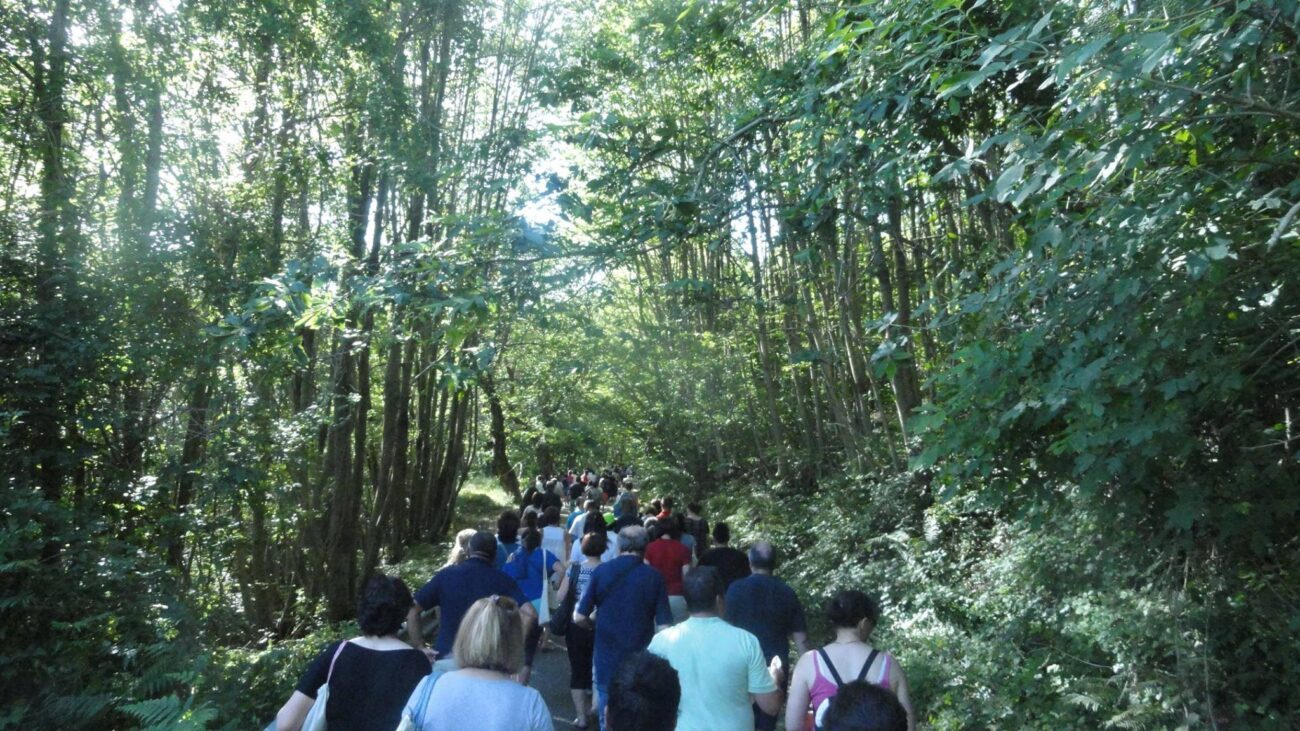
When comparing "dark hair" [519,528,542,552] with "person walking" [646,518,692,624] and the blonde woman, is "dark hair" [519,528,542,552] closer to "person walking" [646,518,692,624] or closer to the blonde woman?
"person walking" [646,518,692,624]

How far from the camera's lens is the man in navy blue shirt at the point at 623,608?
21.4 feet

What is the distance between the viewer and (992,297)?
6.03 m

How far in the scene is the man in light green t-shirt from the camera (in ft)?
15.2

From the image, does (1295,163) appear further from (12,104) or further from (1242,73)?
(12,104)

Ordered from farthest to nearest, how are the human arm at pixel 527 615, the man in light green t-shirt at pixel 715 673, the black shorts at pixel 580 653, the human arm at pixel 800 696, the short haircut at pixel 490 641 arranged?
1. the black shorts at pixel 580 653
2. the human arm at pixel 527 615
3. the man in light green t-shirt at pixel 715 673
4. the human arm at pixel 800 696
5. the short haircut at pixel 490 641

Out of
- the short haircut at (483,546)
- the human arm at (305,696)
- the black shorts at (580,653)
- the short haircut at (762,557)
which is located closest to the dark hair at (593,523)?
the black shorts at (580,653)

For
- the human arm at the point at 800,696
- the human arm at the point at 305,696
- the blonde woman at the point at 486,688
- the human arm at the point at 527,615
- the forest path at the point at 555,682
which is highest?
the blonde woman at the point at 486,688

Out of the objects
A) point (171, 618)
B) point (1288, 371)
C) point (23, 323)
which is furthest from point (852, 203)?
point (23, 323)

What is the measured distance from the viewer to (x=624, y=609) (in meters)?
6.57

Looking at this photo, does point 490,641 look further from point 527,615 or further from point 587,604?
point 527,615

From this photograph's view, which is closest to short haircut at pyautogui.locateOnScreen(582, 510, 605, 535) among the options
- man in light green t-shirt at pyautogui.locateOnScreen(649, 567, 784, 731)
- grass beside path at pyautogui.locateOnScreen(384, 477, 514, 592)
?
grass beside path at pyautogui.locateOnScreen(384, 477, 514, 592)

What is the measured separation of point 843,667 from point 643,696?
147 cm

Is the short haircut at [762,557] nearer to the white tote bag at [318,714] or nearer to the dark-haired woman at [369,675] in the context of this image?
the dark-haired woman at [369,675]

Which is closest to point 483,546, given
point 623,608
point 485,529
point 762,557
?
point 623,608
